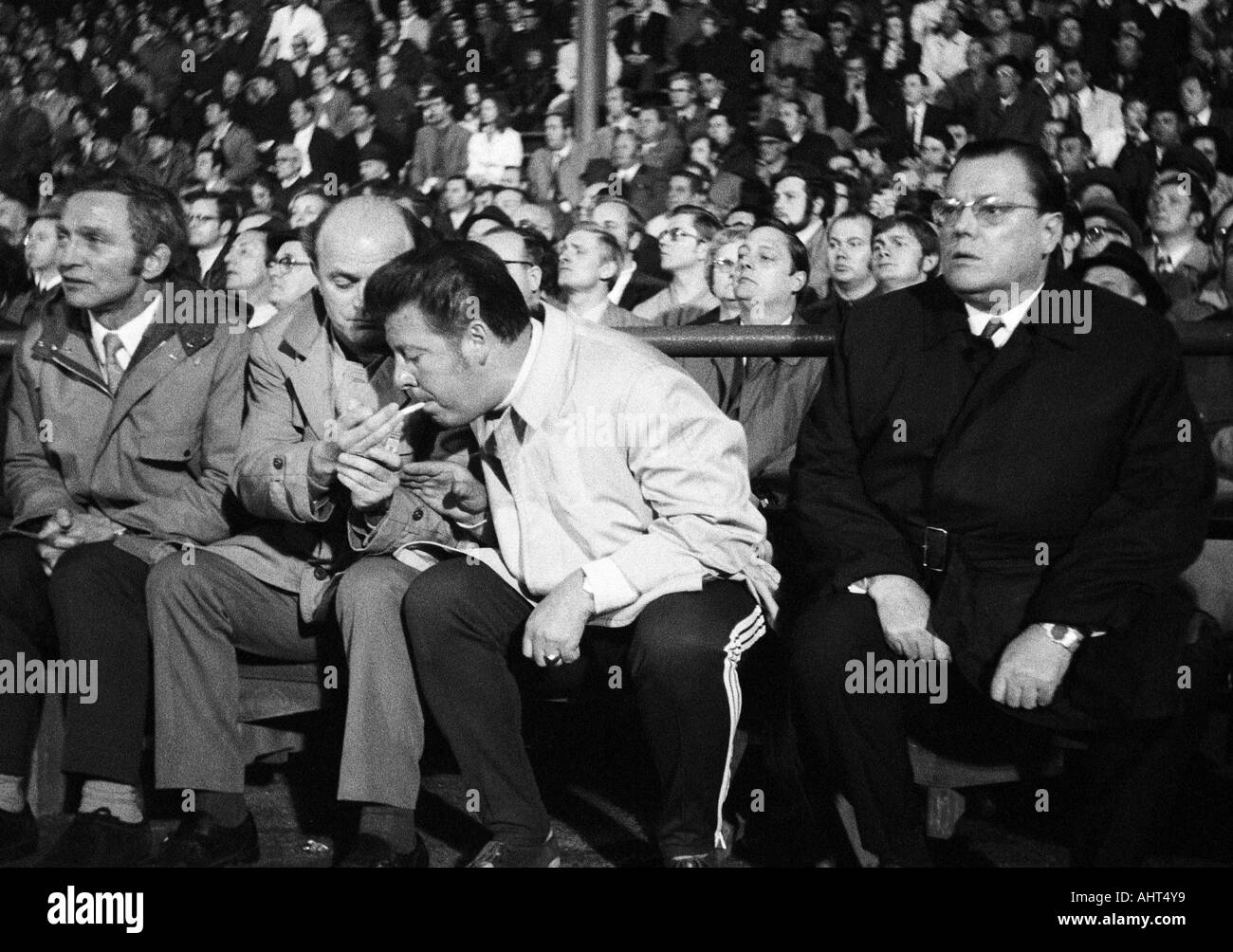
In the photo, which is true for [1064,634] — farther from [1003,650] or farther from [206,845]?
[206,845]

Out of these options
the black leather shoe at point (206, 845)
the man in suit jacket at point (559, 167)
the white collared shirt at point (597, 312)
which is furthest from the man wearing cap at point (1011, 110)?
the black leather shoe at point (206, 845)

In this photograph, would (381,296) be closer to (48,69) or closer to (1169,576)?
(1169,576)

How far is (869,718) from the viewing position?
3.23 meters

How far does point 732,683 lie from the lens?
10.9 feet

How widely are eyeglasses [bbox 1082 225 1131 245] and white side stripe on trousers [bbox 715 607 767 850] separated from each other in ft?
10.5

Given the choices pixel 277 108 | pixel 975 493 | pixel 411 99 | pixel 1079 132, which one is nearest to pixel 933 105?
pixel 1079 132

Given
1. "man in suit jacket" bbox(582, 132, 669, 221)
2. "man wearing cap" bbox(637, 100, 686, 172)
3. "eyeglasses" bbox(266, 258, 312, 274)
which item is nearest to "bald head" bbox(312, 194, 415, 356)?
"eyeglasses" bbox(266, 258, 312, 274)

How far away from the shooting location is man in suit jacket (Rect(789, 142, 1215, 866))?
3.21 m

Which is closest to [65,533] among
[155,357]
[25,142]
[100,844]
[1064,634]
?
[155,357]

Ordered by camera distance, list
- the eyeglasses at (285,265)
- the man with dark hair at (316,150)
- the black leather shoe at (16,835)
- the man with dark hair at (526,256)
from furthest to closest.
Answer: the man with dark hair at (316,150) < the eyeglasses at (285,265) < the man with dark hair at (526,256) < the black leather shoe at (16,835)

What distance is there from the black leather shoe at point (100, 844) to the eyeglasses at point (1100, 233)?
13.3 ft

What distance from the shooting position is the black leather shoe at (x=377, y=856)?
339cm

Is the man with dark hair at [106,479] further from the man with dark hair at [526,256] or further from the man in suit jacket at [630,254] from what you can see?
the man in suit jacket at [630,254]

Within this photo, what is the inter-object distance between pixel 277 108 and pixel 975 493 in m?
8.41
